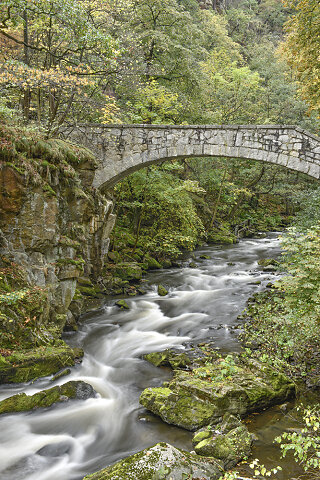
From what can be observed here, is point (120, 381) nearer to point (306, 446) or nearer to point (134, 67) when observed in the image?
point (306, 446)

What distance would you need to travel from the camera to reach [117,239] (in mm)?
11266

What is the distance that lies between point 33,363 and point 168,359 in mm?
2000

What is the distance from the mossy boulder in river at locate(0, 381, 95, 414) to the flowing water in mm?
75

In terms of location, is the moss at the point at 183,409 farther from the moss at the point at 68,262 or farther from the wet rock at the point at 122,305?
the wet rock at the point at 122,305

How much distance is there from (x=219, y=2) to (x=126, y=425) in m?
35.5

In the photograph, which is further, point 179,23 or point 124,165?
point 179,23

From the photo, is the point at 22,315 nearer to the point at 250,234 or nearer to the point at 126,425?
the point at 126,425

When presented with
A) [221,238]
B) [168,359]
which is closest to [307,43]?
[168,359]

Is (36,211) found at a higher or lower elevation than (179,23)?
lower

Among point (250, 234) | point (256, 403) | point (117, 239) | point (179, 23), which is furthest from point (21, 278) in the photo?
point (250, 234)

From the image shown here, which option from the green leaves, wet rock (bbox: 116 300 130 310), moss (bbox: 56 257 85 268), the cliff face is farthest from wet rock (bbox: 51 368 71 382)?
wet rock (bbox: 116 300 130 310)

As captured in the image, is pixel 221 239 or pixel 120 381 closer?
pixel 120 381

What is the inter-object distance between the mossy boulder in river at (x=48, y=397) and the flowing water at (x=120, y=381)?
8 centimetres

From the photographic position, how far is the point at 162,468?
2.50 m
